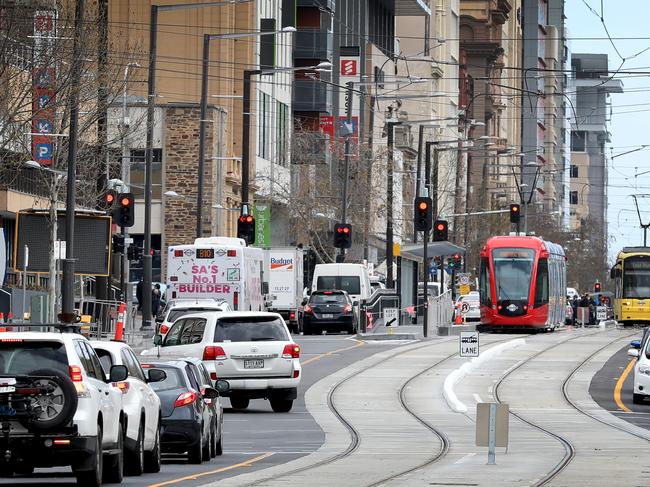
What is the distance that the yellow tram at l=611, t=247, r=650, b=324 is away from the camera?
78375 millimetres

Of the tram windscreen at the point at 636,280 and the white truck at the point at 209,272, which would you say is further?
the tram windscreen at the point at 636,280

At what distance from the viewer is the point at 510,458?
78.8 feet

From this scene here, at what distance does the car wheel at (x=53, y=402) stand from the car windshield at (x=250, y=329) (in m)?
15.5

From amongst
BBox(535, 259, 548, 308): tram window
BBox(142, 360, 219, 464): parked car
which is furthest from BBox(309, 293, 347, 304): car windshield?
BBox(142, 360, 219, 464): parked car

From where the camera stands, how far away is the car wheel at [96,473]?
58.4 ft

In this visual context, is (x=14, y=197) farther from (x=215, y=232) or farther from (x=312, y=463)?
(x=312, y=463)

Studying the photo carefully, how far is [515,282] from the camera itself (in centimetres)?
6812

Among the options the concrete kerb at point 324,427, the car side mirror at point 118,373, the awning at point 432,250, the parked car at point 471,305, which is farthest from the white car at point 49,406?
the parked car at point 471,305

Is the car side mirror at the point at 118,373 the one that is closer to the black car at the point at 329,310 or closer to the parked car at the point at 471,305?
the black car at the point at 329,310

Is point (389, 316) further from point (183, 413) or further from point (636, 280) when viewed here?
point (183, 413)

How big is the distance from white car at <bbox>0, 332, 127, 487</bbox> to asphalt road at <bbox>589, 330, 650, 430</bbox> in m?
15.6

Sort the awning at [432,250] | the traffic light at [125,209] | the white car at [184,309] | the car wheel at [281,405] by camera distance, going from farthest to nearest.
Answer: the awning at [432,250] < the traffic light at [125,209] < the white car at [184,309] < the car wheel at [281,405]

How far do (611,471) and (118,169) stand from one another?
5361 cm

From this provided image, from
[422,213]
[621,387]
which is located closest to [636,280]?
[422,213]
